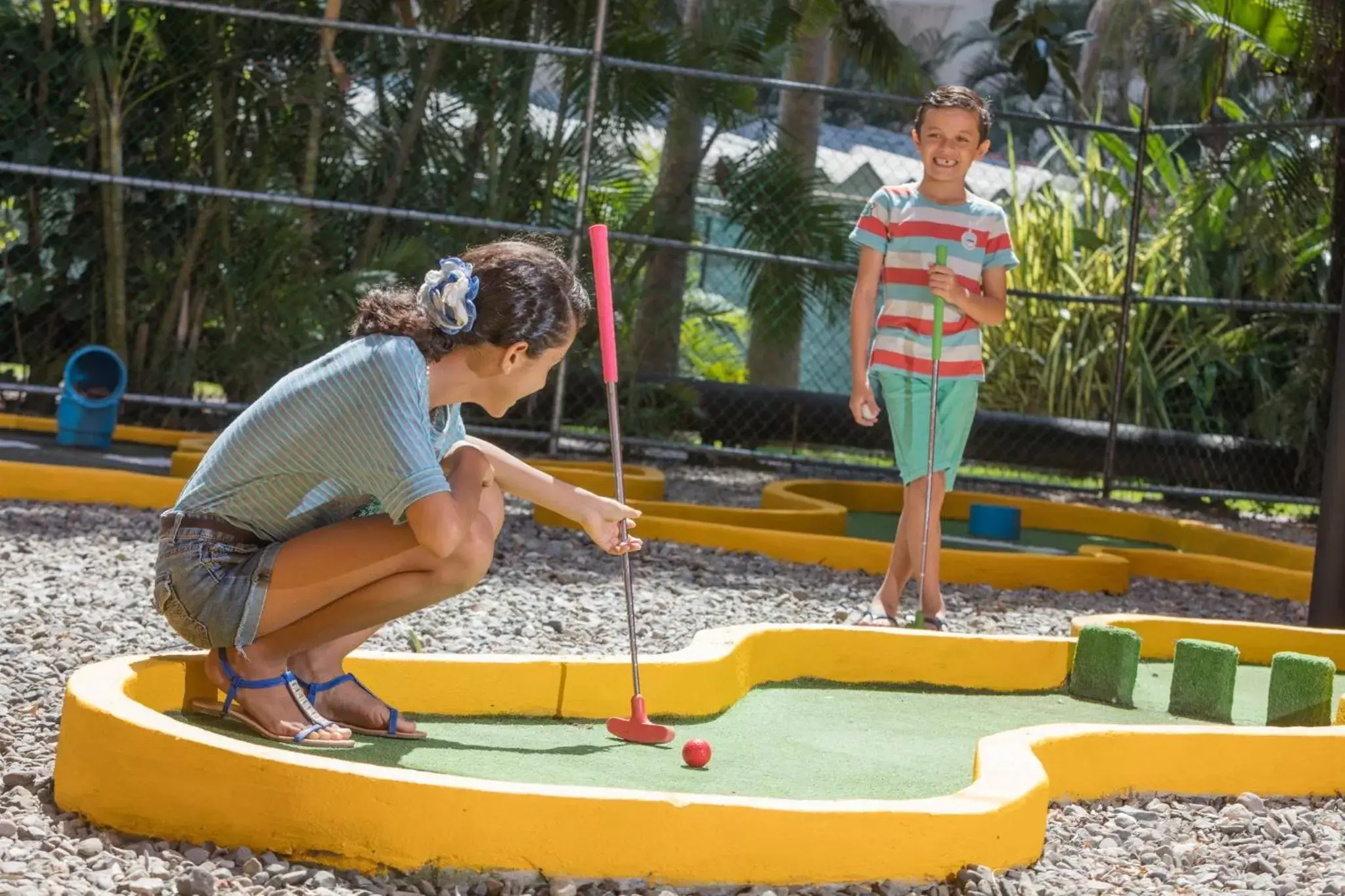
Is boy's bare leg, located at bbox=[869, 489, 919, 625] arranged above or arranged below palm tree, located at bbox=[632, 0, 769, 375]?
below

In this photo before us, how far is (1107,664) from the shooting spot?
4004 mm

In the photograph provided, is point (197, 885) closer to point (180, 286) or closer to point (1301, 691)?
point (1301, 691)

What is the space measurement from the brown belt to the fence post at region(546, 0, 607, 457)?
469 cm

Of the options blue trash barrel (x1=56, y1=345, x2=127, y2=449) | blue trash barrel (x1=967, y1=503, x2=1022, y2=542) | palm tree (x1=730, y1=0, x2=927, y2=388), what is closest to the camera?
blue trash barrel (x1=967, y1=503, x2=1022, y2=542)

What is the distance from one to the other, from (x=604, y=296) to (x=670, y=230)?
20.1 ft

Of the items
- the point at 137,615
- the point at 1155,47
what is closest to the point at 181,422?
the point at 137,615

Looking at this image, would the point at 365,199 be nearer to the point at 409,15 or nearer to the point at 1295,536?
the point at 409,15

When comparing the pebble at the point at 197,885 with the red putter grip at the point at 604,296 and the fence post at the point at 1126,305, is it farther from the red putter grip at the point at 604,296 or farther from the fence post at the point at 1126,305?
the fence post at the point at 1126,305

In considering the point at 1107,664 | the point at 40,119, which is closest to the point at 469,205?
the point at 40,119

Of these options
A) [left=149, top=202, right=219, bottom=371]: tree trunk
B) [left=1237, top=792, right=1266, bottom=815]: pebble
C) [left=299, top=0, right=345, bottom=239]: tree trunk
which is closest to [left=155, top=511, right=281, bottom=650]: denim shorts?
[left=1237, top=792, right=1266, bottom=815]: pebble

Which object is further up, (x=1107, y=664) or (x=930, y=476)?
(x=930, y=476)

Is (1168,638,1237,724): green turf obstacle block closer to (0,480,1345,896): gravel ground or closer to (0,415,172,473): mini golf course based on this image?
(0,480,1345,896): gravel ground

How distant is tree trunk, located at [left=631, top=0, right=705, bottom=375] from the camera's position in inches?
365

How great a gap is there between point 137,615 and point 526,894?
2.19m
